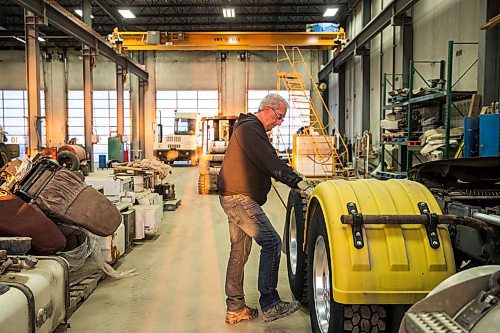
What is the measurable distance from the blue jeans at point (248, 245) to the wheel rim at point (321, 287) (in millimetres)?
721

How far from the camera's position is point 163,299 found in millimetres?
4715

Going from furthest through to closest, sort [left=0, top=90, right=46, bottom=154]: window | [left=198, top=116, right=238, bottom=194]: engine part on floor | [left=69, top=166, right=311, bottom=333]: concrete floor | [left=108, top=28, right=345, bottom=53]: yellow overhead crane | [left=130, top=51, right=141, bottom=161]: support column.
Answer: [left=0, top=90, right=46, bottom=154]: window
[left=130, top=51, right=141, bottom=161]: support column
[left=108, top=28, right=345, bottom=53]: yellow overhead crane
[left=198, top=116, right=238, bottom=194]: engine part on floor
[left=69, top=166, right=311, bottom=333]: concrete floor

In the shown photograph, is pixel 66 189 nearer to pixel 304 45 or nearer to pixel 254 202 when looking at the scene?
pixel 254 202

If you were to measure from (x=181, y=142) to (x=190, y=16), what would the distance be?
639 centimetres

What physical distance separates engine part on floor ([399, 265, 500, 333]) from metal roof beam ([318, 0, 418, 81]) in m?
10.9

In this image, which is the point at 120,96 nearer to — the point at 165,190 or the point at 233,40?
the point at 233,40

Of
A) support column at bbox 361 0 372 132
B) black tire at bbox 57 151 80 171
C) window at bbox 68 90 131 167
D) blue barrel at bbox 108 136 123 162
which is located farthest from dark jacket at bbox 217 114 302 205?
window at bbox 68 90 131 167

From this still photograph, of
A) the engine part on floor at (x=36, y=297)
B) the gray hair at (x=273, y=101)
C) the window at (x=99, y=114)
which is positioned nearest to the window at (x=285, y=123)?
the window at (x=99, y=114)

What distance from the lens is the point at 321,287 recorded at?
3.40 m

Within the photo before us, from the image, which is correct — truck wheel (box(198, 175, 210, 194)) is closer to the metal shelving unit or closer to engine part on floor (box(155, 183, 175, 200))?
engine part on floor (box(155, 183, 175, 200))

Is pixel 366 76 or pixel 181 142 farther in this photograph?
pixel 181 142

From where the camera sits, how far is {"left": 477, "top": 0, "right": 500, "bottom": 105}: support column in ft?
26.8

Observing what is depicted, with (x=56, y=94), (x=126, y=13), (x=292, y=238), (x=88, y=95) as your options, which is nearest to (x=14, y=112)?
(x=56, y=94)

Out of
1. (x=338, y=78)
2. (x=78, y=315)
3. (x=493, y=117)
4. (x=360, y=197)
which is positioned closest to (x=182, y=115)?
(x=338, y=78)
